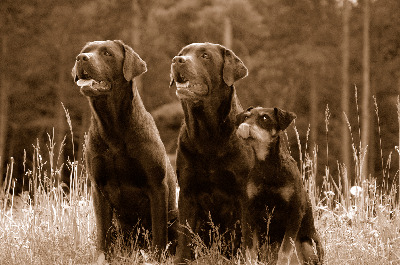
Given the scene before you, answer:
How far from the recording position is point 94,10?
21766 mm

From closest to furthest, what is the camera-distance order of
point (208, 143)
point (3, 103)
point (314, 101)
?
1. point (208, 143)
2. point (3, 103)
3. point (314, 101)

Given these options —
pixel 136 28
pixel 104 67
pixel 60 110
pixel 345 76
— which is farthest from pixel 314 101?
pixel 104 67

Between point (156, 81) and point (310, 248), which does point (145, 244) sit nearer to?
point (310, 248)

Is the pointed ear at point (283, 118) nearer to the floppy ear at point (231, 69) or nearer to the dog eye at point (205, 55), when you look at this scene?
the floppy ear at point (231, 69)

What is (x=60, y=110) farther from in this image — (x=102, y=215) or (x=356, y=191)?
(x=102, y=215)

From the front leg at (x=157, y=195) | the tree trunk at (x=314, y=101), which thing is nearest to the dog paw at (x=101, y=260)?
the front leg at (x=157, y=195)

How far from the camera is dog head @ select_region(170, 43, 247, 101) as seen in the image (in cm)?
486

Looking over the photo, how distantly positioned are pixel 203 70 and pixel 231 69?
0.85 feet

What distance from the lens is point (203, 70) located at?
497cm

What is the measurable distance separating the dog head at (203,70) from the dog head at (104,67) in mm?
396

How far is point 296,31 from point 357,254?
795 inches

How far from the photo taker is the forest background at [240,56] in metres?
21.3

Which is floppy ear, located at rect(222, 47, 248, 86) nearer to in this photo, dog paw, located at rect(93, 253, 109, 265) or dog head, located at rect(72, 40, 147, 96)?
dog head, located at rect(72, 40, 147, 96)

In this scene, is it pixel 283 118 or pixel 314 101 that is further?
pixel 314 101
